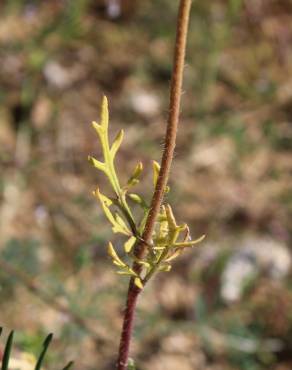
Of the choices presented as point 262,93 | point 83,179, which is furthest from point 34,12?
point 262,93

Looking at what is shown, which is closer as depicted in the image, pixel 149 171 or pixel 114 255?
pixel 114 255

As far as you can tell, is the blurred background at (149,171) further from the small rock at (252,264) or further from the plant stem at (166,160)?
the plant stem at (166,160)

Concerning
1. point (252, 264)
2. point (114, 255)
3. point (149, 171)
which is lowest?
point (114, 255)

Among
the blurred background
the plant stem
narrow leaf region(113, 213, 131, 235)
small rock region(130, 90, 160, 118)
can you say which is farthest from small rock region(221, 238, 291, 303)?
narrow leaf region(113, 213, 131, 235)

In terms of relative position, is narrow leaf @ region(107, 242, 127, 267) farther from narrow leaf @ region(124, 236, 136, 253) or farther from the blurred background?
the blurred background

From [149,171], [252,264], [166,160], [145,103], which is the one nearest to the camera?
[166,160]

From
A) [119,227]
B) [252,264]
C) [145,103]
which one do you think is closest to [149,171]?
[145,103]

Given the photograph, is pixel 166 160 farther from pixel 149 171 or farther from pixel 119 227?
pixel 149 171
